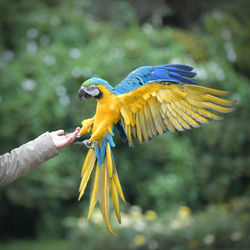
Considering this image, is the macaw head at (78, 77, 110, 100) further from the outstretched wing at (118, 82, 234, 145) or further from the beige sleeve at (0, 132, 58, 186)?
the beige sleeve at (0, 132, 58, 186)

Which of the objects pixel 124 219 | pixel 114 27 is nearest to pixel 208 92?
pixel 124 219

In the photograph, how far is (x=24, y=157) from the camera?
5.19ft

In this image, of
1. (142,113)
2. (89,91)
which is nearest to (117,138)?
(142,113)

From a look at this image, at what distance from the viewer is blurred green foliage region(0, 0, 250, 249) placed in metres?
4.27

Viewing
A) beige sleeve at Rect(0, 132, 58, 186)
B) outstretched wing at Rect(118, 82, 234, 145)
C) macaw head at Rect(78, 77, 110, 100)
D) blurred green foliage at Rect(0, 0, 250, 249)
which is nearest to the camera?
beige sleeve at Rect(0, 132, 58, 186)

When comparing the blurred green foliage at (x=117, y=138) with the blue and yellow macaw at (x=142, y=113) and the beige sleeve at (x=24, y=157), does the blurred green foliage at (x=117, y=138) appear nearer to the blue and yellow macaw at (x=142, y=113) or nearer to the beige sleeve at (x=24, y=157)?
the blue and yellow macaw at (x=142, y=113)

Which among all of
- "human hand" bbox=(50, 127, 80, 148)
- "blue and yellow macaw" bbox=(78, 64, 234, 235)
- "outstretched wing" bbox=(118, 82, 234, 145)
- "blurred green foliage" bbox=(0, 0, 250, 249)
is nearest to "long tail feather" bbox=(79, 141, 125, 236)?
"blue and yellow macaw" bbox=(78, 64, 234, 235)

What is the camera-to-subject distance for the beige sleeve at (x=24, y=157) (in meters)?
1.54

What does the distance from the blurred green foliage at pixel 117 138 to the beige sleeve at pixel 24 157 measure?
2.41 meters

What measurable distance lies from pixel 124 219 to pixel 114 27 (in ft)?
10.8

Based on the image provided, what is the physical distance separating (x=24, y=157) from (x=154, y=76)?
0.71m

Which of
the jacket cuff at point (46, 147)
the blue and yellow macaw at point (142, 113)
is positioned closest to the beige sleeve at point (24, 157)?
the jacket cuff at point (46, 147)

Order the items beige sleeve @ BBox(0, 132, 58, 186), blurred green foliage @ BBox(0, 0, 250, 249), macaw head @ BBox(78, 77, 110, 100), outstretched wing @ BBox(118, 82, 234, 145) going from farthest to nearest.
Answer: blurred green foliage @ BBox(0, 0, 250, 249) → outstretched wing @ BBox(118, 82, 234, 145) → macaw head @ BBox(78, 77, 110, 100) → beige sleeve @ BBox(0, 132, 58, 186)

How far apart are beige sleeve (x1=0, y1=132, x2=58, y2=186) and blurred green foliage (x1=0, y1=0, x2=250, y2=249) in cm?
241
